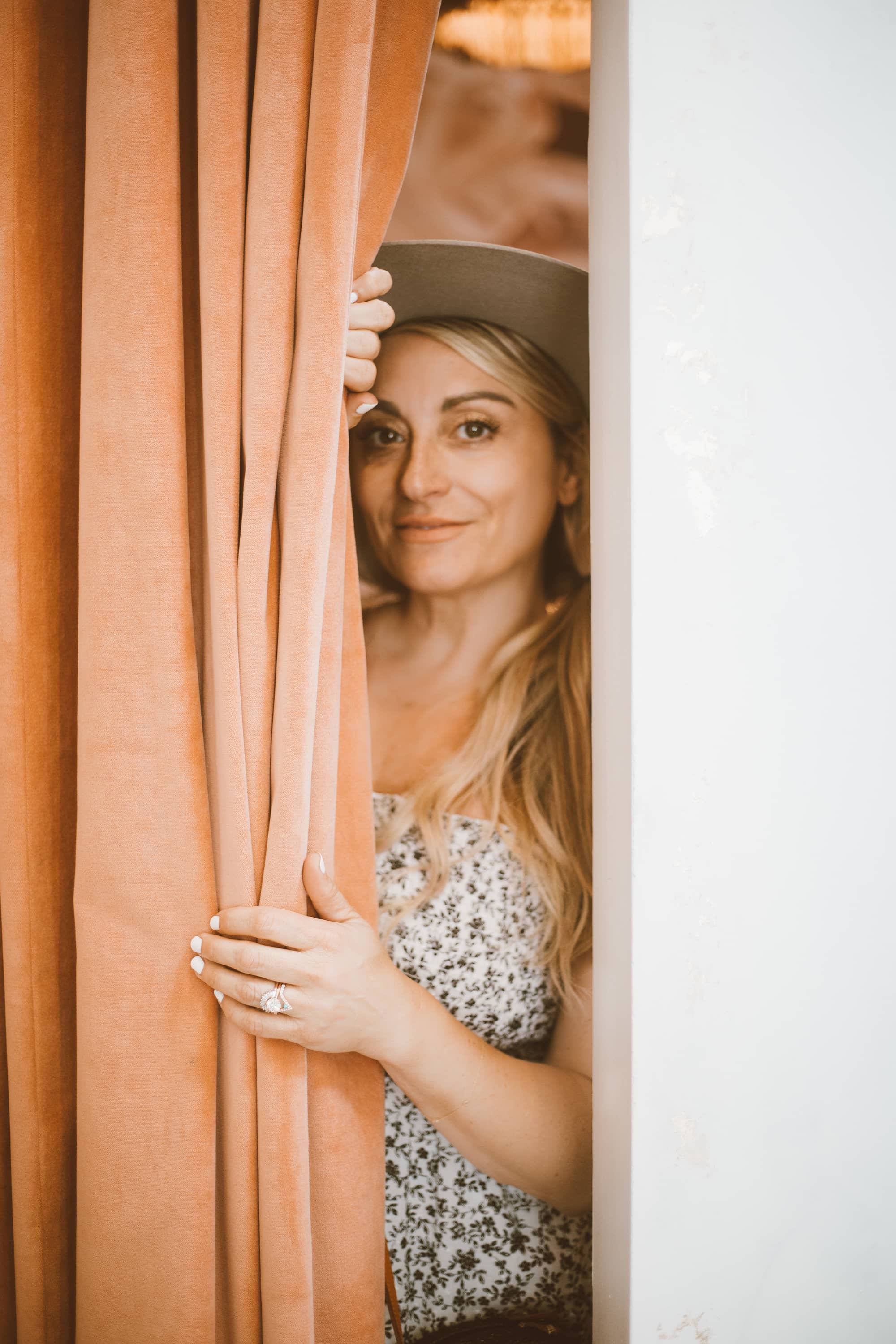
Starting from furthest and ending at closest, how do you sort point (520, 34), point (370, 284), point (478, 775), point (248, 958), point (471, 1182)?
1. point (520, 34)
2. point (478, 775)
3. point (471, 1182)
4. point (370, 284)
5. point (248, 958)

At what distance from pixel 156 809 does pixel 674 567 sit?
21.3 inches

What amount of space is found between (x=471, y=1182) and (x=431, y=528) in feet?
3.40

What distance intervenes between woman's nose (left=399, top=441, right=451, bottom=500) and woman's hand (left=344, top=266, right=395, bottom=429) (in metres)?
0.43

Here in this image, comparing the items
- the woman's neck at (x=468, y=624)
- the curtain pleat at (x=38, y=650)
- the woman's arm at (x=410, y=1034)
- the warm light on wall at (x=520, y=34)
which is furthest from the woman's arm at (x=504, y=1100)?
the warm light on wall at (x=520, y=34)

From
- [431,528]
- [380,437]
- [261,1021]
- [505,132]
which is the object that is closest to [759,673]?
[261,1021]

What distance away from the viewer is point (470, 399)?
4.21 feet

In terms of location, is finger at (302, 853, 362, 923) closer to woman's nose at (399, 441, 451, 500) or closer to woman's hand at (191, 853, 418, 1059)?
woman's hand at (191, 853, 418, 1059)

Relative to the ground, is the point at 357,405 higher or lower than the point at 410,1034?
higher

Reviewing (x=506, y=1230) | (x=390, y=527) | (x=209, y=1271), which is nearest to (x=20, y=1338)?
(x=209, y=1271)

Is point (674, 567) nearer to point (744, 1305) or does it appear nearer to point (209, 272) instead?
point (209, 272)

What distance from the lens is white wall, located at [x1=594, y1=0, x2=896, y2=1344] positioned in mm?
742

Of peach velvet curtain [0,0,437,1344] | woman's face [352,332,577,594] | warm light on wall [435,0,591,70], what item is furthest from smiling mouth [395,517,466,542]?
warm light on wall [435,0,591,70]

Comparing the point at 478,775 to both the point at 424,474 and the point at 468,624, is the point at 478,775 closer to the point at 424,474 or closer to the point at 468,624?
the point at 468,624

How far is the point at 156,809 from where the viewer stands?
2.32ft
